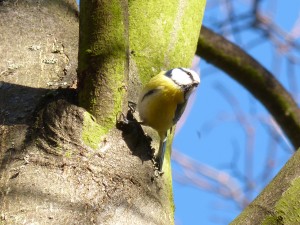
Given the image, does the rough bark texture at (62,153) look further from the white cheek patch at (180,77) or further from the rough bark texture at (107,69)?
the white cheek patch at (180,77)

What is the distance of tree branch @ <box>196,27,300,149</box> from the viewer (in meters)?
2.57

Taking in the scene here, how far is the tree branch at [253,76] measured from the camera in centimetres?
257

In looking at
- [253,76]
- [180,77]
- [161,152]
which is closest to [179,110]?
[180,77]

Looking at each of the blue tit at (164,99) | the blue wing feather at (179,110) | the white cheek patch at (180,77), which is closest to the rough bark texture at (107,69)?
the blue tit at (164,99)

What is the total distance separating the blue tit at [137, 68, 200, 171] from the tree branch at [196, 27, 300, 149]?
494 mm

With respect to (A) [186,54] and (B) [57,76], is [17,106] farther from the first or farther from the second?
(A) [186,54]

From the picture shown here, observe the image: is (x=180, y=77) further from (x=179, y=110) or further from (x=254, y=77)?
(x=254, y=77)

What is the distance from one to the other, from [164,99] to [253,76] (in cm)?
73

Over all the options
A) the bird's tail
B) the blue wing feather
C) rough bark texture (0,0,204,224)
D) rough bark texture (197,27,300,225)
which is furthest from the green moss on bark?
rough bark texture (197,27,300,225)

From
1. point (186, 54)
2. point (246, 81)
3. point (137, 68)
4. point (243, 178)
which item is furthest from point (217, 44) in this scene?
point (243, 178)

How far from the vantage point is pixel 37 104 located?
4.50ft

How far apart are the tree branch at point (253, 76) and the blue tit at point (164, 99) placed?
1.62ft

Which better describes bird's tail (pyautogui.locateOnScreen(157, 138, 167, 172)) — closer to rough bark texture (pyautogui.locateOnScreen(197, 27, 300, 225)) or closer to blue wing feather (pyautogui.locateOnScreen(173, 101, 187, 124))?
blue wing feather (pyautogui.locateOnScreen(173, 101, 187, 124))

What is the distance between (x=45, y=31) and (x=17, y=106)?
30 cm
